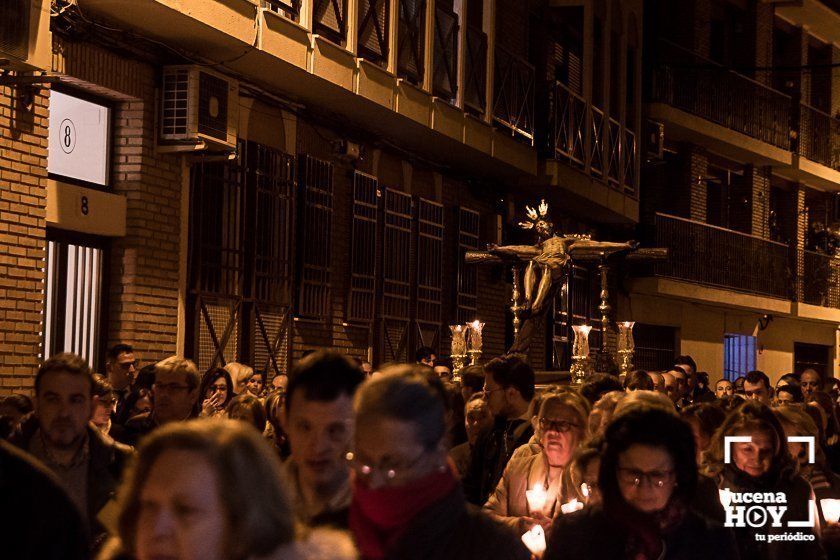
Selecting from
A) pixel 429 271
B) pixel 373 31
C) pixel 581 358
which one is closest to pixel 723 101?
pixel 429 271

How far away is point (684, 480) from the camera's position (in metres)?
5.32

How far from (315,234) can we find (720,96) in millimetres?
17721

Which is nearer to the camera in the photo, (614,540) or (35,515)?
(35,515)

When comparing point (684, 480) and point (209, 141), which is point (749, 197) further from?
point (684, 480)

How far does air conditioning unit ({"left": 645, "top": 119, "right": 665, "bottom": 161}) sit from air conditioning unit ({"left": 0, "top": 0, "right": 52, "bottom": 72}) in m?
19.1

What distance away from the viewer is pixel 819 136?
1544 inches

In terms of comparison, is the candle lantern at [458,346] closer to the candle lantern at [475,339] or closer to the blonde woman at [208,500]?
the candle lantern at [475,339]

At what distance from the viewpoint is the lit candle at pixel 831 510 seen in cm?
882

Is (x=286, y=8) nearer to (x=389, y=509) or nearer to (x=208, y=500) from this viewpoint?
(x=389, y=509)

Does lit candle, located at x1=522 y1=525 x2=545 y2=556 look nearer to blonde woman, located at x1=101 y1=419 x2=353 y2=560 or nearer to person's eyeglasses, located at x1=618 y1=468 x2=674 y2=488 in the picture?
person's eyeglasses, located at x1=618 y1=468 x2=674 y2=488

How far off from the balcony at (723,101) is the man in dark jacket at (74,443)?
24863 millimetres

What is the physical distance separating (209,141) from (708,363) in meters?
21.2

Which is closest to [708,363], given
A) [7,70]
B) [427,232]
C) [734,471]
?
[427,232]
